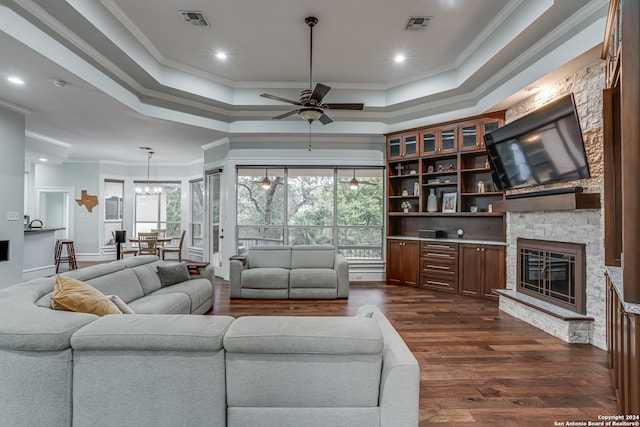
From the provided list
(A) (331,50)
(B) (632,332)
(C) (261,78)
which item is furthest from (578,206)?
(C) (261,78)

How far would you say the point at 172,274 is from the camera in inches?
163

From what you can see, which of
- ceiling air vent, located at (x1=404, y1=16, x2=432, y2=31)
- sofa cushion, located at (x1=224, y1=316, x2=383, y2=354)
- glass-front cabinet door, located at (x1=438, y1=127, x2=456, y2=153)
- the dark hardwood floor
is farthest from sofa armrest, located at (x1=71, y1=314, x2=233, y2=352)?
glass-front cabinet door, located at (x1=438, y1=127, x2=456, y2=153)

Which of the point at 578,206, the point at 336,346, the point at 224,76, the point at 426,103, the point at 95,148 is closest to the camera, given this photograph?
the point at 336,346

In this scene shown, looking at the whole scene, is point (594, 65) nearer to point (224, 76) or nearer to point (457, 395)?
point (457, 395)

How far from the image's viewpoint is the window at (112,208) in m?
9.51

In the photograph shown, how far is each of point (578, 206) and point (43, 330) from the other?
4407mm

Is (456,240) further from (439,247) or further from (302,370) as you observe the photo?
(302,370)

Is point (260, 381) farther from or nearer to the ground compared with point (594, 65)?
nearer to the ground

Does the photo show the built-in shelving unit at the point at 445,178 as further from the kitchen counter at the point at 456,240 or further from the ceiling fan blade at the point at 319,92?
the ceiling fan blade at the point at 319,92

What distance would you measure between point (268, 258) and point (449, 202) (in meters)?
3.38

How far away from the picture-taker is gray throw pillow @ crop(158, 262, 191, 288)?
409 centimetres

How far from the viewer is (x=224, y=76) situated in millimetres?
5344

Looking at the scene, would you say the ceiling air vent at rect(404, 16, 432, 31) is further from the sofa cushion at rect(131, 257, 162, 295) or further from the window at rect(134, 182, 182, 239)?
the window at rect(134, 182, 182, 239)

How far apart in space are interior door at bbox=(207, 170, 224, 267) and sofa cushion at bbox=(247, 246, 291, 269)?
188 cm
